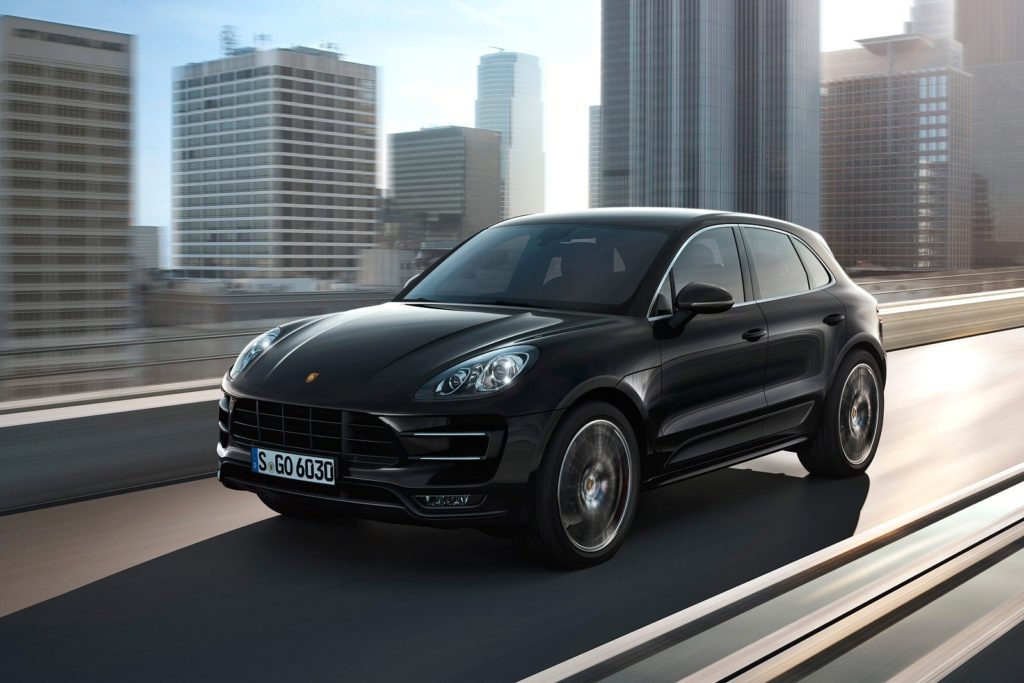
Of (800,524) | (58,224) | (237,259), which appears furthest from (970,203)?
(800,524)

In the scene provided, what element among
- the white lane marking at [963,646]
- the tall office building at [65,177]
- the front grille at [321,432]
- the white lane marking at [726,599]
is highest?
the tall office building at [65,177]

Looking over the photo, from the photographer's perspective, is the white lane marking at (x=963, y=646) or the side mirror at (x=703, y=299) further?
the side mirror at (x=703, y=299)

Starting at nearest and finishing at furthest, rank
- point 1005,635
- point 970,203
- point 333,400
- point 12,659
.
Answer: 1. point 1005,635
2. point 12,659
3. point 333,400
4. point 970,203

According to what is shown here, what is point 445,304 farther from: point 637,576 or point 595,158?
point 595,158

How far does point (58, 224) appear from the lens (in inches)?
4951

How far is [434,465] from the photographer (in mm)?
4328

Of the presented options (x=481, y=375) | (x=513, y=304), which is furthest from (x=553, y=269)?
(x=481, y=375)

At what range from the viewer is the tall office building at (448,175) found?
11025cm

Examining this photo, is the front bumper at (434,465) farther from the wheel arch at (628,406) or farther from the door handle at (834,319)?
the door handle at (834,319)

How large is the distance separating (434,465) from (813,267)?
10.3 feet

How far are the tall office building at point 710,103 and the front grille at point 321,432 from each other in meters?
142

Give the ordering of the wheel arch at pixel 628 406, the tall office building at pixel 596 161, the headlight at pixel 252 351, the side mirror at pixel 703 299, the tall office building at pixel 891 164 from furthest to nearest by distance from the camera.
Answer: the tall office building at pixel 891 164, the tall office building at pixel 596 161, the side mirror at pixel 703 299, the headlight at pixel 252 351, the wheel arch at pixel 628 406

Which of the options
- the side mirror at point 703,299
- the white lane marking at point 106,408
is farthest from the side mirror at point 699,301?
the white lane marking at point 106,408

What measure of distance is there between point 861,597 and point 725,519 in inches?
97.2
